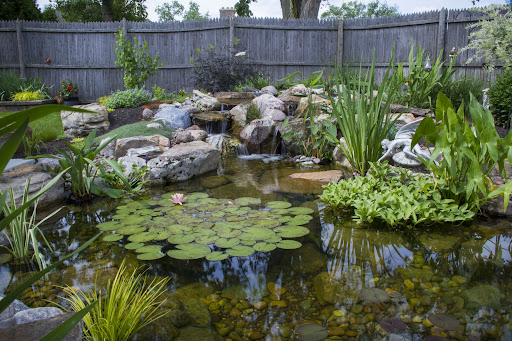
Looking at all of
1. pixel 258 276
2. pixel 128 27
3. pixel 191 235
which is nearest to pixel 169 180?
pixel 191 235

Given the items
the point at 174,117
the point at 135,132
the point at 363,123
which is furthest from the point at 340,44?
the point at 363,123

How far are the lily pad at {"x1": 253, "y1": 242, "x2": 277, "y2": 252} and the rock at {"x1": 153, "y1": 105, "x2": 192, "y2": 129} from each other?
4.72 metres

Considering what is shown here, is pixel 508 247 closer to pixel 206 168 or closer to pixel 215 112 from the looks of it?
pixel 206 168

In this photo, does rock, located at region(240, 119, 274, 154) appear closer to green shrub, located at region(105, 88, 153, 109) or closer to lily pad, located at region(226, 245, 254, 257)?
green shrub, located at region(105, 88, 153, 109)

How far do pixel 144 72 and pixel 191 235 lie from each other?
728 cm

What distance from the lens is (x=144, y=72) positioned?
917cm

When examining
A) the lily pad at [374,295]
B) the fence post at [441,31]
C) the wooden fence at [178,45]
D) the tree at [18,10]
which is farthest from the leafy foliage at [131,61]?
the lily pad at [374,295]

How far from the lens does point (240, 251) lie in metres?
2.55

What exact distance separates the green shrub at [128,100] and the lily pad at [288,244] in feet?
22.4

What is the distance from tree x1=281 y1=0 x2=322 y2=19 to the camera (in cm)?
1273

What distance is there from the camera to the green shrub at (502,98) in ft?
20.1

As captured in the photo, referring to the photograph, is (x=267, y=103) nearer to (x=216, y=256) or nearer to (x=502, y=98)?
(x=502, y=98)

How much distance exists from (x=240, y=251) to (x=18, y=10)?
14548mm

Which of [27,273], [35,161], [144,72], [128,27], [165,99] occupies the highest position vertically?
[128,27]
